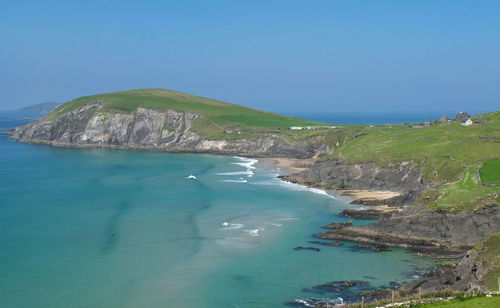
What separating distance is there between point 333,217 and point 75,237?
35.0m

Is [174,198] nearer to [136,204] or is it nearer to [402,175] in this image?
[136,204]

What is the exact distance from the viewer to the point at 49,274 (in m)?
47.4

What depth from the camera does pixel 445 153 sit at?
90062 mm

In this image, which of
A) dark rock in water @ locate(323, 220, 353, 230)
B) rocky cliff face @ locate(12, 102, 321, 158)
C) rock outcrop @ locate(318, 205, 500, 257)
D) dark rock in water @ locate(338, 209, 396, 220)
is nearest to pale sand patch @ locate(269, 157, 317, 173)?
rocky cliff face @ locate(12, 102, 321, 158)

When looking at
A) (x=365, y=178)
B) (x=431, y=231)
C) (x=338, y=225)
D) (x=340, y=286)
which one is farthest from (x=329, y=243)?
(x=365, y=178)

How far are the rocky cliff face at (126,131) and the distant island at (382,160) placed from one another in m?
0.38

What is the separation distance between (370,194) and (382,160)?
13.0 meters

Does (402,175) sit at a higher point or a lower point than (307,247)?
higher

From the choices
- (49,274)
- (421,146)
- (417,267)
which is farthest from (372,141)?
(49,274)

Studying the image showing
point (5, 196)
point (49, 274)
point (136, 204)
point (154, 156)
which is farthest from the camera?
point (154, 156)

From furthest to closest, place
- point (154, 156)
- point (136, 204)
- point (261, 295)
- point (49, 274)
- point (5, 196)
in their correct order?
1. point (154, 156)
2. point (5, 196)
3. point (136, 204)
4. point (49, 274)
5. point (261, 295)

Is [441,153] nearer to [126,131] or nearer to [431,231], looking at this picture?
[431,231]

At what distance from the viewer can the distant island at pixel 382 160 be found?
55969mm

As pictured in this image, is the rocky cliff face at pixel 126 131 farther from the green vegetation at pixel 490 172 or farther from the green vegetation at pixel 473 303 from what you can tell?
the green vegetation at pixel 473 303
